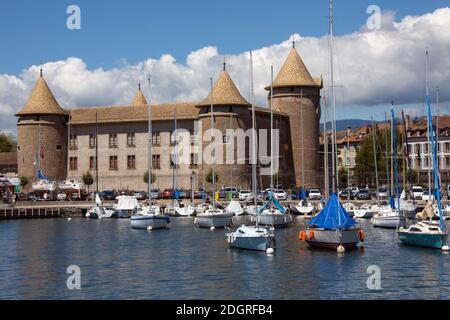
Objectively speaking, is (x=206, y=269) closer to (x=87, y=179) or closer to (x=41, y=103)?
(x=87, y=179)

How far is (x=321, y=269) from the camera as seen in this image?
117 ft

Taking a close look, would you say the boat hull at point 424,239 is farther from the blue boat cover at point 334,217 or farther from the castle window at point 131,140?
the castle window at point 131,140

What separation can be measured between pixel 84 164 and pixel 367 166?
3580 cm

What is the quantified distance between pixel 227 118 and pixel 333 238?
181ft

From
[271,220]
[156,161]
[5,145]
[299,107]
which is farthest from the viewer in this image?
[5,145]

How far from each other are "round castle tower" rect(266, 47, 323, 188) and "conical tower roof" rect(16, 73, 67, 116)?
27.5 metres

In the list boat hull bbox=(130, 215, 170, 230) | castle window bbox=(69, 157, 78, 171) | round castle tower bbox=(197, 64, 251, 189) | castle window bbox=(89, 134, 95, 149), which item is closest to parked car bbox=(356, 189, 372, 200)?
round castle tower bbox=(197, 64, 251, 189)

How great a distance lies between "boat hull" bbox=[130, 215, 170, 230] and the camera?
2314 inches

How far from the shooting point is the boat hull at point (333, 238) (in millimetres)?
41375

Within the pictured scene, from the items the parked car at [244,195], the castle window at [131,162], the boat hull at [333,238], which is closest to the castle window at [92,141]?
the castle window at [131,162]

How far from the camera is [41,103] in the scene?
102250 millimetres

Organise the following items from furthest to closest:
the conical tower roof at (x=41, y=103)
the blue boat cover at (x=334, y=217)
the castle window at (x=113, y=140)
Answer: the castle window at (x=113, y=140), the conical tower roof at (x=41, y=103), the blue boat cover at (x=334, y=217)

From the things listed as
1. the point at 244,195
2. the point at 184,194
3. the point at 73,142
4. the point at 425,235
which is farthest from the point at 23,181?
the point at 425,235
